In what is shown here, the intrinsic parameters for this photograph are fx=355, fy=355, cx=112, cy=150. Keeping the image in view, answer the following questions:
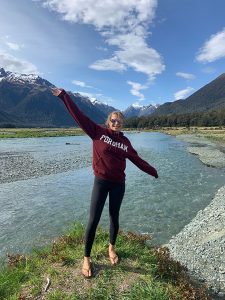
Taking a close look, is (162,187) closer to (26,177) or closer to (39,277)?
(26,177)

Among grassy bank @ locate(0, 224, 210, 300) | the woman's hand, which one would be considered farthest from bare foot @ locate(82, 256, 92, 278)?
the woman's hand

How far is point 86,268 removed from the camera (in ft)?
29.9

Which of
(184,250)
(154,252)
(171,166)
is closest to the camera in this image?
(154,252)

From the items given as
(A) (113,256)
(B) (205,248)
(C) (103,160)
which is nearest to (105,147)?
(C) (103,160)

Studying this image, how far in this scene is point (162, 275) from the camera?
9.59 metres

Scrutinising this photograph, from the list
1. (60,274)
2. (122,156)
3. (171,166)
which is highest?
(122,156)

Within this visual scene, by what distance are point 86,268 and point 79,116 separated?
12.8 feet

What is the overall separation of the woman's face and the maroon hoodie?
12 centimetres

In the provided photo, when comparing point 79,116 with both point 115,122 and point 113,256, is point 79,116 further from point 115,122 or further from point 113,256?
point 113,256

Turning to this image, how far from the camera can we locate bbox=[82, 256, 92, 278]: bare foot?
8959 mm

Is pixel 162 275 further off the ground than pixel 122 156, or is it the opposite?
pixel 122 156

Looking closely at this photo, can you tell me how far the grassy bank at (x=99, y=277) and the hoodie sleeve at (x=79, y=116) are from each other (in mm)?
3581

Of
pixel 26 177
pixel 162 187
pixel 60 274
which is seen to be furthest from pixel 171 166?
pixel 60 274

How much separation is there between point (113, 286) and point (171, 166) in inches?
1477
